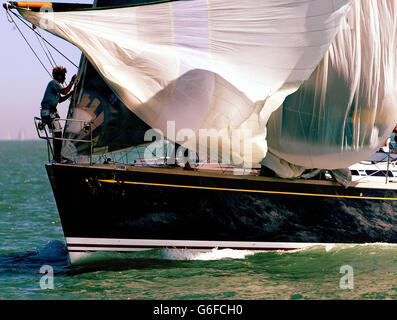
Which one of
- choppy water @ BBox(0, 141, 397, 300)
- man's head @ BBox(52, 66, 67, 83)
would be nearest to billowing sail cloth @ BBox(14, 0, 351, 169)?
man's head @ BBox(52, 66, 67, 83)

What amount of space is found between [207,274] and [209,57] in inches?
151

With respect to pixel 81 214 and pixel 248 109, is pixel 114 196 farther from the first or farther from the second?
pixel 248 109

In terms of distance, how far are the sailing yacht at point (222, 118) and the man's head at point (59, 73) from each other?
46 centimetres

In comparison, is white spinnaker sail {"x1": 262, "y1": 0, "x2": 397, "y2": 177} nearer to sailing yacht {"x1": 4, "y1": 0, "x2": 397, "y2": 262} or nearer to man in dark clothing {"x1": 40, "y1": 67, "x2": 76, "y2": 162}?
sailing yacht {"x1": 4, "y1": 0, "x2": 397, "y2": 262}

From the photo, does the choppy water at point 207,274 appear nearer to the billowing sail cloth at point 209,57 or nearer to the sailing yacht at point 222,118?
the sailing yacht at point 222,118

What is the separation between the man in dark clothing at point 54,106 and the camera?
1222 cm

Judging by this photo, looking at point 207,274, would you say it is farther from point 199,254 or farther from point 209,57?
point 209,57

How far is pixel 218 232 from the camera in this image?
12688mm

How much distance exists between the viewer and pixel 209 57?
1199 cm

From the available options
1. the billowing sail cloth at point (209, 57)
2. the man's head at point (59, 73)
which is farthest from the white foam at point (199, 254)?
the man's head at point (59, 73)

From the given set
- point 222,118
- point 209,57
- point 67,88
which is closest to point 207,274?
point 222,118
